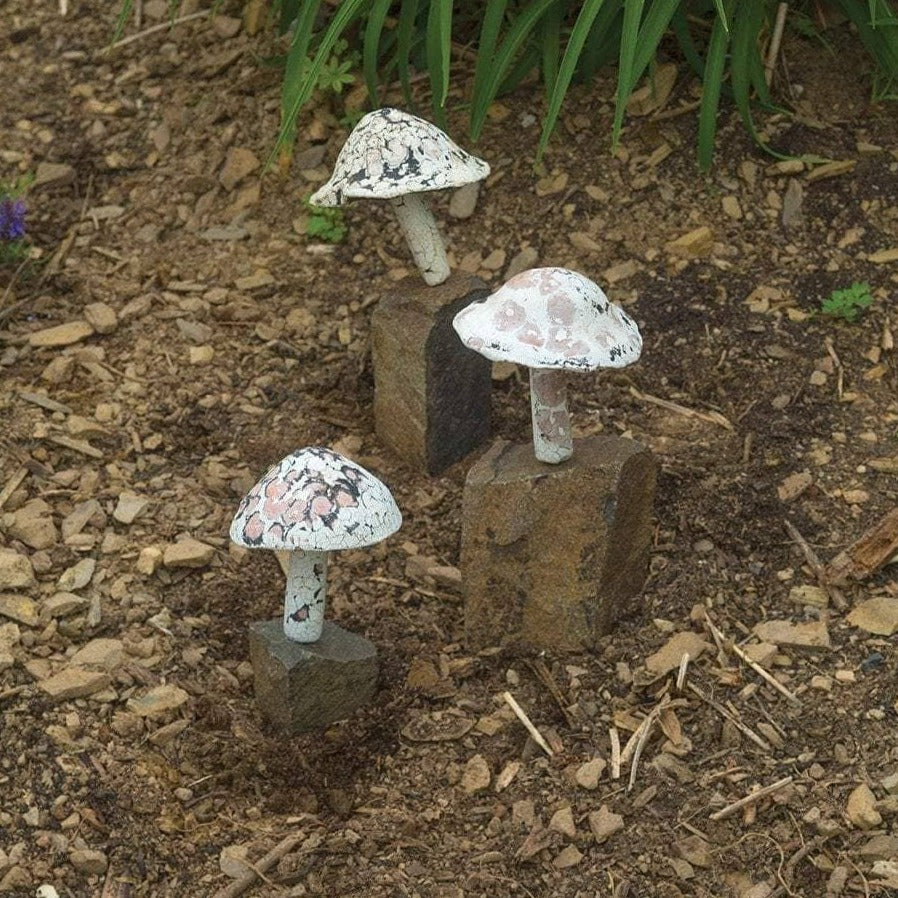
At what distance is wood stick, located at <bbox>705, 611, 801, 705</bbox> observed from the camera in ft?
12.1

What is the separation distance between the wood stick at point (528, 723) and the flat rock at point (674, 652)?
12.0 inches

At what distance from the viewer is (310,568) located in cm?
362

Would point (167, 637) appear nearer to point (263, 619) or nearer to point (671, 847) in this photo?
point (263, 619)

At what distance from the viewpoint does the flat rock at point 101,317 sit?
487 cm

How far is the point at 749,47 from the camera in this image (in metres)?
4.76

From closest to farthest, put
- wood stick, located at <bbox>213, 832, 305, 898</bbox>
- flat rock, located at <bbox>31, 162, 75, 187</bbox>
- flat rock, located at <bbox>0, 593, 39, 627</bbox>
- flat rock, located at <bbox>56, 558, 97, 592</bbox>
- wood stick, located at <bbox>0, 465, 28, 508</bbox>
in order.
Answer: wood stick, located at <bbox>213, 832, 305, 898</bbox> < flat rock, located at <bbox>0, 593, 39, 627</bbox> < flat rock, located at <bbox>56, 558, 97, 592</bbox> < wood stick, located at <bbox>0, 465, 28, 508</bbox> < flat rock, located at <bbox>31, 162, 75, 187</bbox>

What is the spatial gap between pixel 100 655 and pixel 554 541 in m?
1.05

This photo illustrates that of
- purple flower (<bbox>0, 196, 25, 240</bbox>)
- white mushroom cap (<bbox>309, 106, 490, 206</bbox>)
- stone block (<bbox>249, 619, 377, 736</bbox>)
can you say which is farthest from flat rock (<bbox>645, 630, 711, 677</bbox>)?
purple flower (<bbox>0, 196, 25, 240</bbox>)

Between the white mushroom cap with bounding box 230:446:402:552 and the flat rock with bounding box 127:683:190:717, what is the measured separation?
19.2 inches

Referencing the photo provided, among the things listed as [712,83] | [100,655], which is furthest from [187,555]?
[712,83]

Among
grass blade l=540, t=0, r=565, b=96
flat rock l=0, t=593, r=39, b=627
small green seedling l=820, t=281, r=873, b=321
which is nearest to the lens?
flat rock l=0, t=593, r=39, b=627

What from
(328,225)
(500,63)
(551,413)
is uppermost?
(500,63)

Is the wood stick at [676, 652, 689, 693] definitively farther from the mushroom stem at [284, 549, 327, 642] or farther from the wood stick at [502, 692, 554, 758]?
the mushroom stem at [284, 549, 327, 642]

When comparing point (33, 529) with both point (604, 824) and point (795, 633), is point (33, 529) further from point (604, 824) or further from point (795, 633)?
point (795, 633)
